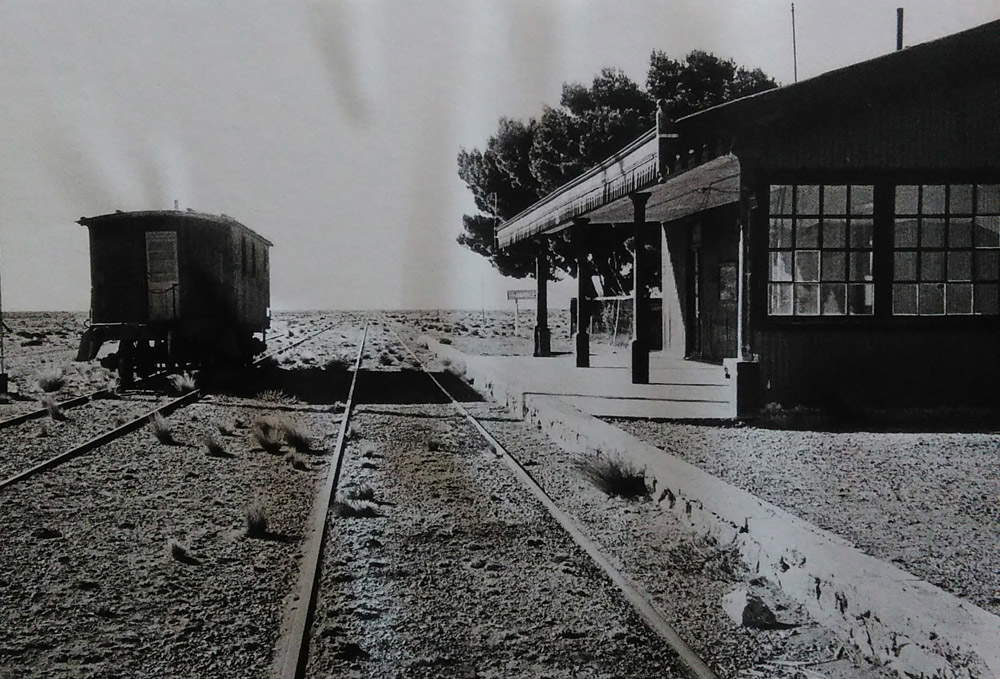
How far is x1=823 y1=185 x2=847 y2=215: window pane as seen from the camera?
11719 millimetres

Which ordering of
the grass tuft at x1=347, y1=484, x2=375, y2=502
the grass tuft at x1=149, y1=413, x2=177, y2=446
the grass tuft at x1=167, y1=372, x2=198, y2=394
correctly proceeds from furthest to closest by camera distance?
the grass tuft at x1=167, y1=372, x2=198, y2=394, the grass tuft at x1=149, y1=413, x2=177, y2=446, the grass tuft at x1=347, y1=484, x2=375, y2=502

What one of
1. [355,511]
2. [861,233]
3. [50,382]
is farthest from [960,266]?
[50,382]

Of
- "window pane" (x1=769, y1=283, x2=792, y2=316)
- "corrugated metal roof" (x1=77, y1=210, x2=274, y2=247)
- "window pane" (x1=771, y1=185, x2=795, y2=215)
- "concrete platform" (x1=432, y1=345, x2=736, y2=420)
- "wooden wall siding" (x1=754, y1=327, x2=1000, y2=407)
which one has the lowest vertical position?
"concrete platform" (x1=432, y1=345, x2=736, y2=420)

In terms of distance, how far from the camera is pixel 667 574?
570 centimetres

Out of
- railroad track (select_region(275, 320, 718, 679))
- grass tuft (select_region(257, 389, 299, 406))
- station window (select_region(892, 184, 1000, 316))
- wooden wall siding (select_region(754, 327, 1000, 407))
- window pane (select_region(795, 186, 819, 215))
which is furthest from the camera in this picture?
grass tuft (select_region(257, 389, 299, 406))

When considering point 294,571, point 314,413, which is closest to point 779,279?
point 314,413

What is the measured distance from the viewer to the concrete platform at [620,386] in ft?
38.4

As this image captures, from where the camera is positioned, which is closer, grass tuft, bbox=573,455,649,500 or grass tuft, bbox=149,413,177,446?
grass tuft, bbox=573,455,649,500

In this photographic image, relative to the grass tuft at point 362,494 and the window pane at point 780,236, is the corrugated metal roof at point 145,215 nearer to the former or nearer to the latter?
the window pane at point 780,236

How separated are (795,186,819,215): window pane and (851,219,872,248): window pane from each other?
20.2 inches

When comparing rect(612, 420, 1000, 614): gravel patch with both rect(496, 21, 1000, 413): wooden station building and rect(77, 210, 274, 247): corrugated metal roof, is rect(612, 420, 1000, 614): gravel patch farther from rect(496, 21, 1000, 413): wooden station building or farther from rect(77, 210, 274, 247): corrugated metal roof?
rect(77, 210, 274, 247): corrugated metal roof

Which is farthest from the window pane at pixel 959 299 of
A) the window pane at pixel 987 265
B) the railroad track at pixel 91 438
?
the railroad track at pixel 91 438

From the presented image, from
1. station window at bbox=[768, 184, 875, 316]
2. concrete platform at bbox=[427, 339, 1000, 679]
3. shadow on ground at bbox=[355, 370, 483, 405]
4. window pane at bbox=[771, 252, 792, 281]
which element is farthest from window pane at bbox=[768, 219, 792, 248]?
shadow on ground at bbox=[355, 370, 483, 405]

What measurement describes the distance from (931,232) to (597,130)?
2104cm
